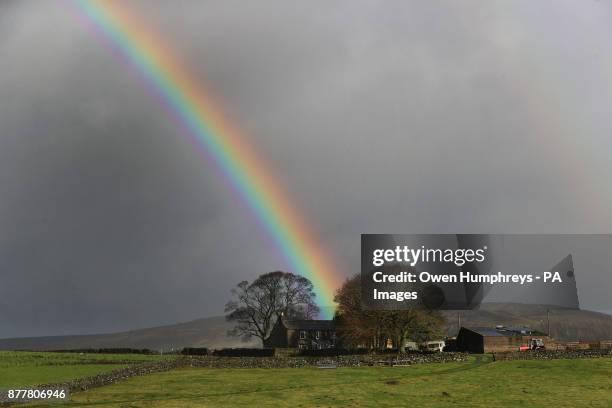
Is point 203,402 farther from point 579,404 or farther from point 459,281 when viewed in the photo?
point 459,281

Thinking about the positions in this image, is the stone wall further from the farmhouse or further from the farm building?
the farmhouse

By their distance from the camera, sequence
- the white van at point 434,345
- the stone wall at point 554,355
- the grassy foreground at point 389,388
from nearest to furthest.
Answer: the grassy foreground at point 389,388 < the stone wall at point 554,355 < the white van at point 434,345

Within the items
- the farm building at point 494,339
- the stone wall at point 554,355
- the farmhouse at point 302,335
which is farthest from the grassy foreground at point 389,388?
the farmhouse at point 302,335

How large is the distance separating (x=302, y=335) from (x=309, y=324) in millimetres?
4441

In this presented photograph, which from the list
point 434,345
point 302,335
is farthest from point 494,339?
point 302,335

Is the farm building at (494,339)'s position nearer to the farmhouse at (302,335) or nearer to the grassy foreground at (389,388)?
the grassy foreground at (389,388)

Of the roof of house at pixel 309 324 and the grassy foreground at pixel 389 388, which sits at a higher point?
the roof of house at pixel 309 324

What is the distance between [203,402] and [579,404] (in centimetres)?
2332

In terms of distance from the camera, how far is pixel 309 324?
449 ft

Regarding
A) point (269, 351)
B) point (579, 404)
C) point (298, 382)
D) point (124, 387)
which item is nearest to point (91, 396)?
point (124, 387)

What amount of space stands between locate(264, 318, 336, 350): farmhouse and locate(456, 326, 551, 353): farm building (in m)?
44.3

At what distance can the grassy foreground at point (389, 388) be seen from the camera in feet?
121

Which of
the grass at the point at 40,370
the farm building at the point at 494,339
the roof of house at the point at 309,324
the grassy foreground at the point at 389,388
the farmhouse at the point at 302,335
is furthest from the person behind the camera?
the roof of house at the point at 309,324

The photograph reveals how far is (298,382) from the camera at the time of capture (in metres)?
49.4
